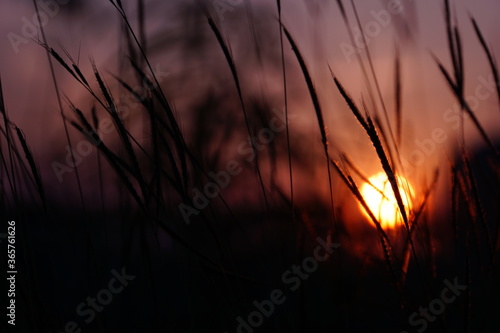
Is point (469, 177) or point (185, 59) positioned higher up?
point (185, 59)

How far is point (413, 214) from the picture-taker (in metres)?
0.92

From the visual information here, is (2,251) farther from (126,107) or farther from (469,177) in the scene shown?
(469,177)

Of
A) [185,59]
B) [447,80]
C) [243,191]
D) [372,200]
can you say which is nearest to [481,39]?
[447,80]

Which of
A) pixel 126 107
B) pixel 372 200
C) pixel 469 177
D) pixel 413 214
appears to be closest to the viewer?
pixel 469 177

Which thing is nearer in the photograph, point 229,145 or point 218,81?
point 229,145

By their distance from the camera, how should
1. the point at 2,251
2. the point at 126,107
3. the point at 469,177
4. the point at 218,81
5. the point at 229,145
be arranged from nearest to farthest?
the point at 469,177 → the point at 2,251 → the point at 126,107 → the point at 229,145 → the point at 218,81

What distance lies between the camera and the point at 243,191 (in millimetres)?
1725

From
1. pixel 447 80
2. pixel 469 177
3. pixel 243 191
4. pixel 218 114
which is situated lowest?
pixel 469 177

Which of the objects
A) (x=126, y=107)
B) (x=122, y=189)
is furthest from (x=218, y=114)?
(x=122, y=189)

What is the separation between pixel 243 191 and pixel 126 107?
1.47 ft

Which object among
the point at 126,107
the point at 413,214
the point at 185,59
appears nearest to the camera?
the point at 413,214

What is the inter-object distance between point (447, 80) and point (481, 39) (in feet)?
0.24

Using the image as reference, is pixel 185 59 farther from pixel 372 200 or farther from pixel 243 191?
pixel 372 200

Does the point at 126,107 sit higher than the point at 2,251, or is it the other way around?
the point at 126,107
